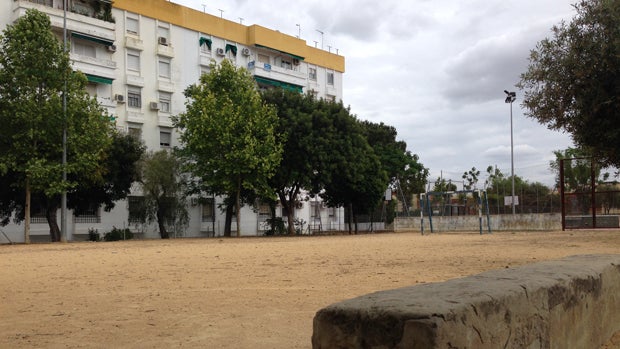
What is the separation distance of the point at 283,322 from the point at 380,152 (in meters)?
52.8

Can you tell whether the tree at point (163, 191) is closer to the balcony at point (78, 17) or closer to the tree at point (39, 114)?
the tree at point (39, 114)

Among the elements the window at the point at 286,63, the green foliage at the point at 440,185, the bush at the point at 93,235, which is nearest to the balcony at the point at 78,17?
the bush at the point at 93,235

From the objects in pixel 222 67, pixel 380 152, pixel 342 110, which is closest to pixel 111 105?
pixel 222 67

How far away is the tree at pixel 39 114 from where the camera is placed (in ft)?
86.8

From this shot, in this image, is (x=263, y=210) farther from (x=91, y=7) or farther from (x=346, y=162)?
(x=91, y=7)

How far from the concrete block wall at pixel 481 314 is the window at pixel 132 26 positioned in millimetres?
43123

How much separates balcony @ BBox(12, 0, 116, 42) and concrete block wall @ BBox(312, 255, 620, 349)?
38.8 metres

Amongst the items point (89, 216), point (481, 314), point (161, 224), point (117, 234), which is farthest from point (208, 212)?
point (481, 314)

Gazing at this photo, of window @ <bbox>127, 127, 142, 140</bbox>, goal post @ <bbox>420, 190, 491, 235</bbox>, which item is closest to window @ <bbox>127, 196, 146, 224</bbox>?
window @ <bbox>127, 127, 142, 140</bbox>

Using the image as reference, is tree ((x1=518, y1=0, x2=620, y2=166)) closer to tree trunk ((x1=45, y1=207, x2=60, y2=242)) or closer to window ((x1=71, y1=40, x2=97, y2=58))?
tree trunk ((x1=45, y1=207, x2=60, y2=242))

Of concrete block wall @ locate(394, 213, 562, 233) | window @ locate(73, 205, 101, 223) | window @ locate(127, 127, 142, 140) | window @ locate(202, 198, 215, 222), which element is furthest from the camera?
window @ locate(202, 198, 215, 222)

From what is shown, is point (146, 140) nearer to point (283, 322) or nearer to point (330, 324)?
point (283, 322)

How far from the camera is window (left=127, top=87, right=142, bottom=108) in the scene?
42.6 m

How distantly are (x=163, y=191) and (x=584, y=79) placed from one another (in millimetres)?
29393
